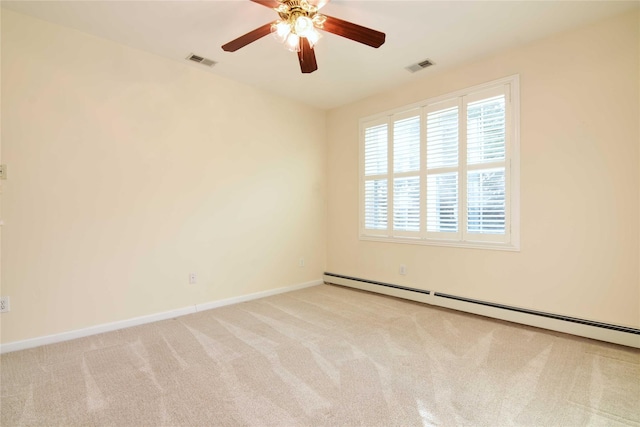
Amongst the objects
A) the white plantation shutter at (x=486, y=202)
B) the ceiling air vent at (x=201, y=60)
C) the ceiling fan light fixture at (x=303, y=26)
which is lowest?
the white plantation shutter at (x=486, y=202)

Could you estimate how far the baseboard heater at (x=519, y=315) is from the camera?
8.36 feet

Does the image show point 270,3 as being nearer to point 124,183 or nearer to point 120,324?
point 124,183

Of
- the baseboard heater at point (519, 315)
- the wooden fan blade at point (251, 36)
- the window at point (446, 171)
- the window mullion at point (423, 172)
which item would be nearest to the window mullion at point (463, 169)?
the window at point (446, 171)

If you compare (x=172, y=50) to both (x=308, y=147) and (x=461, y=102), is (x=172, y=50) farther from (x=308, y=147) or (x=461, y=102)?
(x=461, y=102)

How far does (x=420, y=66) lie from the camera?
3453 millimetres

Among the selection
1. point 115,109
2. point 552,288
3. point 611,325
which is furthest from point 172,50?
point 611,325

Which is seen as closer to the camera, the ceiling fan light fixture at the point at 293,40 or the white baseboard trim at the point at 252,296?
the ceiling fan light fixture at the point at 293,40

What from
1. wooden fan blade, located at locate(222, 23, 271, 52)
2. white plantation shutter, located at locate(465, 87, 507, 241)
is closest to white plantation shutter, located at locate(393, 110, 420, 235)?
white plantation shutter, located at locate(465, 87, 507, 241)

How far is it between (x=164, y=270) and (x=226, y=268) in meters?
0.71

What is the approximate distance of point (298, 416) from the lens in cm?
168

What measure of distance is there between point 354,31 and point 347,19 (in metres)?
0.56

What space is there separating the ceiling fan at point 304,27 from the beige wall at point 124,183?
1.41 m

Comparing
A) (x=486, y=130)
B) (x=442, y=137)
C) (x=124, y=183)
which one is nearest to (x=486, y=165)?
(x=486, y=130)

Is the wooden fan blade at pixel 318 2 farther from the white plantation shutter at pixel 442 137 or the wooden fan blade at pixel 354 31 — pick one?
the white plantation shutter at pixel 442 137
